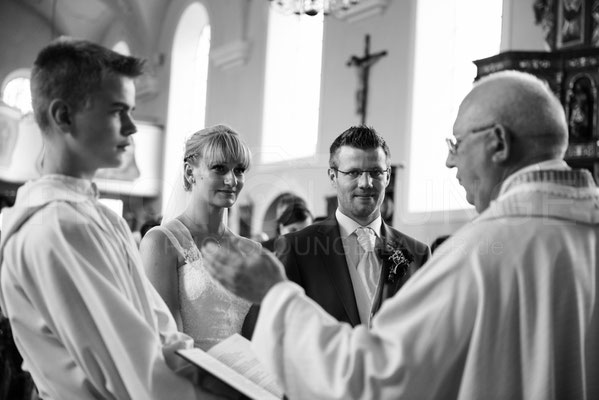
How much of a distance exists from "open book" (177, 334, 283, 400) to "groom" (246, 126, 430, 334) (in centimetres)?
116

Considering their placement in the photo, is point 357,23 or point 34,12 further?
point 34,12

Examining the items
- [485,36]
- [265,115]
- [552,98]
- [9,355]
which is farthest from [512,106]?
[265,115]

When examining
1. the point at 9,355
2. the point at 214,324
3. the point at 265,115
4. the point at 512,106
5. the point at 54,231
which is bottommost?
the point at 9,355

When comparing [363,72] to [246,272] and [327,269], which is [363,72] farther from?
[246,272]

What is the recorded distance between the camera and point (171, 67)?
22.6m

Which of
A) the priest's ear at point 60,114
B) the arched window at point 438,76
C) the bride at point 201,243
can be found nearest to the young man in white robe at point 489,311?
the priest's ear at point 60,114

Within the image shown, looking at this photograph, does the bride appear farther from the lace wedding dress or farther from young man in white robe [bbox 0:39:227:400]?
young man in white robe [bbox 0:39:227:400]

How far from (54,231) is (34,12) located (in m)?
22.3

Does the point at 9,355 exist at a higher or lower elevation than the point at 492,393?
lower

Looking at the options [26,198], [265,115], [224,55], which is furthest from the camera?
[224,55]

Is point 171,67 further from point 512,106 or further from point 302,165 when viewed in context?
point 512,106

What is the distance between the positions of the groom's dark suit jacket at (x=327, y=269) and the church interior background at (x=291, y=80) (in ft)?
19.4

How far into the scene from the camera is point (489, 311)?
93.2 inches

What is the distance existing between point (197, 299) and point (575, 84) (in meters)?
7.83
